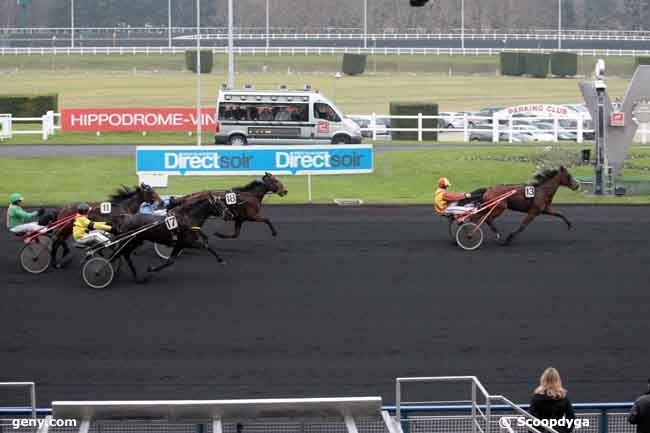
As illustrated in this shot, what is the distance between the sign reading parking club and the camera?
990 inches

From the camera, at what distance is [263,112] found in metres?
35.4

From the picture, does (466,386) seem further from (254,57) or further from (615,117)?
(254,57)

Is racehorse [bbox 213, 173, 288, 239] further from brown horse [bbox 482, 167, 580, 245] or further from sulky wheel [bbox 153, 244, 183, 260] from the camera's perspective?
brown horse [bbox 482, 167, 580, 245]

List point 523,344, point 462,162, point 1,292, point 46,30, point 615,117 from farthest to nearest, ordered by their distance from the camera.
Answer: point 46,30, point 462,162, point 615,117, point 1,292, point 523,344

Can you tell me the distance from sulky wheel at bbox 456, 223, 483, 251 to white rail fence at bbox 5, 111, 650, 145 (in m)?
18.6

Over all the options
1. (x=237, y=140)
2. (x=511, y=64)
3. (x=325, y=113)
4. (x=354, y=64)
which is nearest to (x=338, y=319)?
(x=237, y=140)

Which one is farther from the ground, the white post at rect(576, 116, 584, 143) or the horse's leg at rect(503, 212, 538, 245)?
the white post at rect(576, 116, 584, 143)

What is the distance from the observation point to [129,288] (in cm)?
1673

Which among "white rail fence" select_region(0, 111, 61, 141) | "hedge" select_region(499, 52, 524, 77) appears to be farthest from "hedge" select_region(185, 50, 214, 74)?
"white rail fence" select_region(0, 111, 61, 141)

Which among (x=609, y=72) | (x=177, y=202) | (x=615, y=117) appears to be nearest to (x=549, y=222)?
(x=615, y=117)

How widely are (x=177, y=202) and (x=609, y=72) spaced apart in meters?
58.4

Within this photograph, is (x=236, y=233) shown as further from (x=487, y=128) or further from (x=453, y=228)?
(x=487, y=128)

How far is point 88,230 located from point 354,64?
184 feet

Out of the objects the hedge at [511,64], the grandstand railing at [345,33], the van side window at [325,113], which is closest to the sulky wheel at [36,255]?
the van side window at [325,113]
